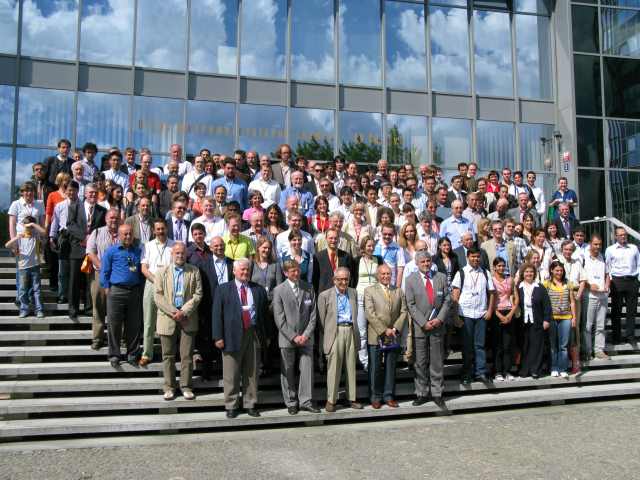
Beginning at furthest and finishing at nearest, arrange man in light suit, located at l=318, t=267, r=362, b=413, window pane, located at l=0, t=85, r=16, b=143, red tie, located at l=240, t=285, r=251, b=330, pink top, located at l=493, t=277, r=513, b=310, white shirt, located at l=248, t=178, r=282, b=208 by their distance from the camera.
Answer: window pane, located at l=0, t=85, r=16, b=143 < white shirt, located at l=248, t=178, r=282, b=208 < pink top, located at l=493, t=277, r=513, b=310 < man in light suit, located at l=318, t=267, r=362, b=413 < red tie, located at l=240, t=285, r=251, b=330

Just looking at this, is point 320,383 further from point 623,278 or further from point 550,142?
point 550,142

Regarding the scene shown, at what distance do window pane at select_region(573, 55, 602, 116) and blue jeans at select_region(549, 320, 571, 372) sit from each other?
11.4 m

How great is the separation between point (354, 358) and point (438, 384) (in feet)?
3.84

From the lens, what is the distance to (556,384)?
30.9ft

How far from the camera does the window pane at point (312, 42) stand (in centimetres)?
1775

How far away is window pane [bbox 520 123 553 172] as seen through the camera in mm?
19078

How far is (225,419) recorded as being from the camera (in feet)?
24.8

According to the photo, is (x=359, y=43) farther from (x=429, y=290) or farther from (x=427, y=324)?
(x=427, y=324)

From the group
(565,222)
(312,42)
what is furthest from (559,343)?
(312,42)

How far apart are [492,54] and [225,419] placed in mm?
15295

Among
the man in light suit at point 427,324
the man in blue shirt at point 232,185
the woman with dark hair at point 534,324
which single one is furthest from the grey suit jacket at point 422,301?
the man in blue shirt at point 232,185

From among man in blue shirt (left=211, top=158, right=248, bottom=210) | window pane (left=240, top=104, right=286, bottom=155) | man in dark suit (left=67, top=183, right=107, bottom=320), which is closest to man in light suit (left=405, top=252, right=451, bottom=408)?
man in blue shirt (left=211, top=158, right=248, bottom=210)

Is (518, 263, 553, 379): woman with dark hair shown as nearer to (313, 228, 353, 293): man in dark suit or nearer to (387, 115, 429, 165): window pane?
(313, 228, 353, 293): man in dark suit

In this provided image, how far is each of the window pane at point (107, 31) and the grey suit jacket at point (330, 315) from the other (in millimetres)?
10873
